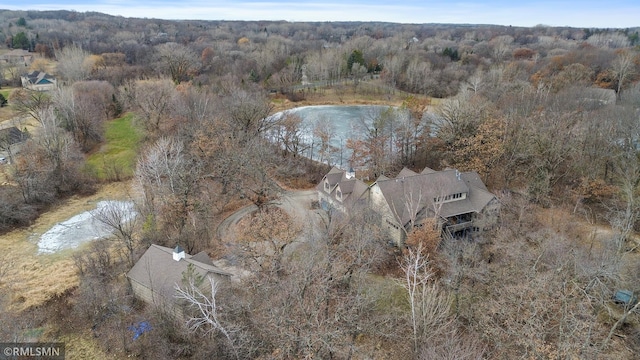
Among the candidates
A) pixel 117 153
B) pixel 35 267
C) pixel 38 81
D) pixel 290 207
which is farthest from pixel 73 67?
pixel 290 207

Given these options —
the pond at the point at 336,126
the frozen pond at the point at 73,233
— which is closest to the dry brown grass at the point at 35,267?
the frozen pond at the point at 73,233

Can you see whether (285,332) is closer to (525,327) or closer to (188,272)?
(188,272)

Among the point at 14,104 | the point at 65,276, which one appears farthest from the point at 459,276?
the point at 14,104

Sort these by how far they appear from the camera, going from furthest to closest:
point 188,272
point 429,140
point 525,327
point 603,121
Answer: point 429,140
point 603,121
point 188,272
point 525,327

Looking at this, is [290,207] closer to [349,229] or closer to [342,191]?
[342,191]

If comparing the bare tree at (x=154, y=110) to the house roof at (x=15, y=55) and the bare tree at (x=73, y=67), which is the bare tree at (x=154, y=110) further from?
the house roof at (x=15, y=55)
